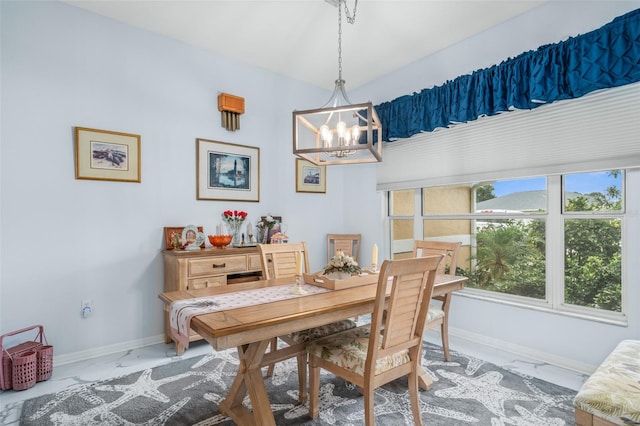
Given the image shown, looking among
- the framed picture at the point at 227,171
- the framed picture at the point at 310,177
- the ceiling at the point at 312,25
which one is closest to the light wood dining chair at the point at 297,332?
the framed picture at the point at 227,171

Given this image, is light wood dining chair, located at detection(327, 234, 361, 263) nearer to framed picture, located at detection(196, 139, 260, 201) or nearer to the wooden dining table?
framed picture, located at detection(196, 139, 260, 201)

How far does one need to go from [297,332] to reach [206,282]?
132 cm

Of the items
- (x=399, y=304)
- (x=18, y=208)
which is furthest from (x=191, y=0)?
(x=399, y=304)

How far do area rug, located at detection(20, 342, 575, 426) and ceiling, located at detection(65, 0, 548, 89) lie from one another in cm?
295

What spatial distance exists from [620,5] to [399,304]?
8.68ft

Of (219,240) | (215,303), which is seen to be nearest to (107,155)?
(219,240)

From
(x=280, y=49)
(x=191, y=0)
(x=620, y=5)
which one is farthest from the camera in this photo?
(x=280, y=49)

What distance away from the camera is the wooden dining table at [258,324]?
139 centimetres

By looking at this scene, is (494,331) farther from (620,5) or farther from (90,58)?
(90,58)

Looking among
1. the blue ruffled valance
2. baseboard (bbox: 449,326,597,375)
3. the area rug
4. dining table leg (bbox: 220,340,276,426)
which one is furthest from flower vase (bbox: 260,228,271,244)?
baseboard (bbox: 449,326,597,375)

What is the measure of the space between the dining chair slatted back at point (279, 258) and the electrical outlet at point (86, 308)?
1583 millimetres

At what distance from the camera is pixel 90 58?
9.31ft

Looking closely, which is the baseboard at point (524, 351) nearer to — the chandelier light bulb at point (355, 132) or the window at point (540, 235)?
the window at point (540, 235)

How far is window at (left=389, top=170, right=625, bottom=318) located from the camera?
2516 millimetres
